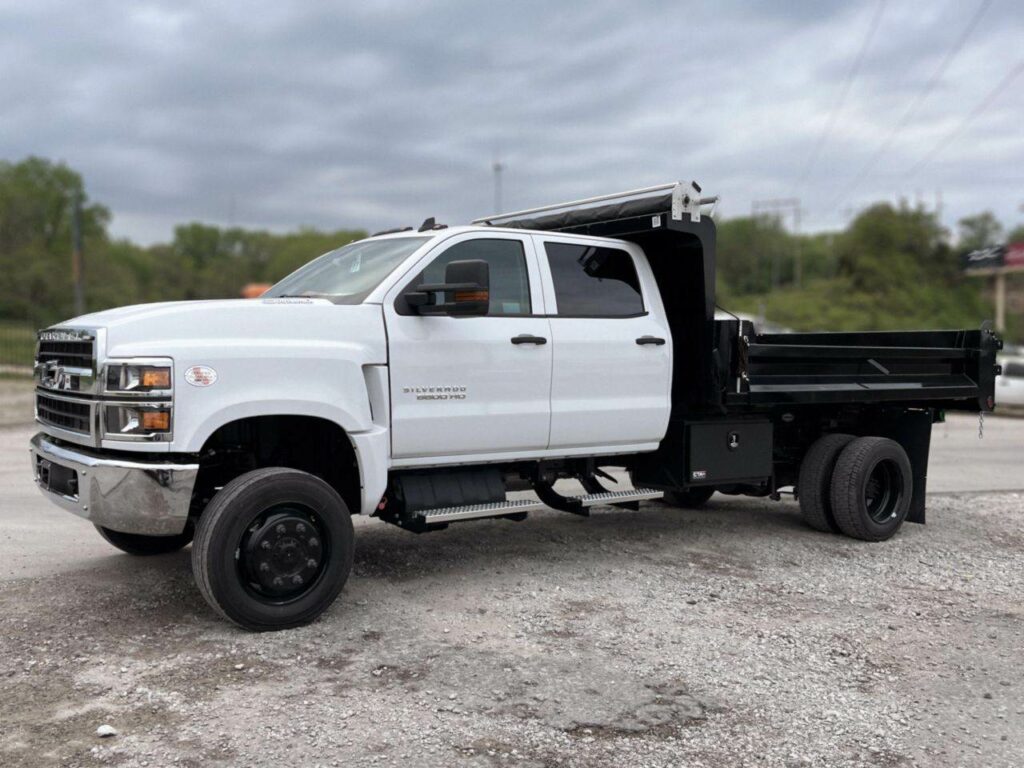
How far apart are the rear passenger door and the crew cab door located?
0.13 metres

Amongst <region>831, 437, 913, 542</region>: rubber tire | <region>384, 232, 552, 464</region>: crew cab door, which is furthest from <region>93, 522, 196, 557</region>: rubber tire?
<region>831, 437, 913, 542</region>: rubber tire

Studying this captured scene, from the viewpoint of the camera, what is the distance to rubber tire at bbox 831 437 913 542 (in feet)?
24.6

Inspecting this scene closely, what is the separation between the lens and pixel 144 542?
6.27 m

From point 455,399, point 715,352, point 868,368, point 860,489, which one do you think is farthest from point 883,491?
point 455,399

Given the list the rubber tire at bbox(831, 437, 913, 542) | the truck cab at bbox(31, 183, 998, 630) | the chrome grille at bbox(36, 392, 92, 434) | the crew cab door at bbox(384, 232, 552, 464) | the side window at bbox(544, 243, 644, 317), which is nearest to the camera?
the truck cab at bbox(31, 183, 998, 630)

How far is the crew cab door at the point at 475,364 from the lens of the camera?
5.57 meters

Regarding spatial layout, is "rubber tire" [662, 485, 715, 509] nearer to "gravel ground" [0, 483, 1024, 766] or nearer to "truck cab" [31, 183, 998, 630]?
"truck cab" [31, 183, 998, 630]

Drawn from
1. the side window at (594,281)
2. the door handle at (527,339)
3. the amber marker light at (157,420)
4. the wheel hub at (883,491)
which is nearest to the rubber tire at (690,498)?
the wheel hub at (883,491)

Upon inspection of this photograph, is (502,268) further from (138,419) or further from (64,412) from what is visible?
(64,412)

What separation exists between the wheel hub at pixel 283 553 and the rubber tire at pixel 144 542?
135cm

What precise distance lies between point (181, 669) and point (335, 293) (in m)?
2.36

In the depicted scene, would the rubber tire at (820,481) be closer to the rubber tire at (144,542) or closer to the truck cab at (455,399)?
the truck cab at (455,399)

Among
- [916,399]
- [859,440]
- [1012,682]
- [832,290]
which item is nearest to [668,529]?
[859,440]

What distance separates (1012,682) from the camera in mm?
4574
